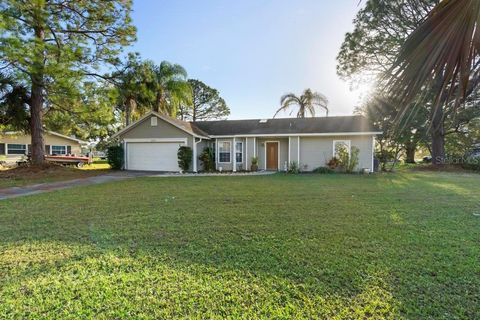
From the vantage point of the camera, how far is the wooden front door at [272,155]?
18016mm

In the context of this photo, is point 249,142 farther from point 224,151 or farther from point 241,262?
point 241,262

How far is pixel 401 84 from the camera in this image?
7.28 ft

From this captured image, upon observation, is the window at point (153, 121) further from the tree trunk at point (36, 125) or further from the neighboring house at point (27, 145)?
the neighboring house at point (27, 145)

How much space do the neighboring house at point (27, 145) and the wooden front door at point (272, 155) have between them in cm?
1893

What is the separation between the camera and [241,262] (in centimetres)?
344

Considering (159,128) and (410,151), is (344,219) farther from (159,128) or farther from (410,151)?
(410,151)

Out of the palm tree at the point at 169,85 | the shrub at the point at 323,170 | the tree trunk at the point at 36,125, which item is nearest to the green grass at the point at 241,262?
the shrub at the point at 323,170

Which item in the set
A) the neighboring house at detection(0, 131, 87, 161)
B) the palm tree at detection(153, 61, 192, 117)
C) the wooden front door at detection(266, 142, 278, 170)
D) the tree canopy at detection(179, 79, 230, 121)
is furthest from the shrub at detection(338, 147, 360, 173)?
the tree canopy at detection(179, 79, 230, 121)

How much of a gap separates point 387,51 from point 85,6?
2053cm

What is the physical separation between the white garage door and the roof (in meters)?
3.15

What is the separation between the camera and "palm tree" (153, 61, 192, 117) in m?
20.8

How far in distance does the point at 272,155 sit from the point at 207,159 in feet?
14.9

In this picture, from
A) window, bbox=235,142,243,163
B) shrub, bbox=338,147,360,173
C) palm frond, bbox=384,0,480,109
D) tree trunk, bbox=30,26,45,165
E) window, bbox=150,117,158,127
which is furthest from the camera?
window, bbox=235,142,243,163

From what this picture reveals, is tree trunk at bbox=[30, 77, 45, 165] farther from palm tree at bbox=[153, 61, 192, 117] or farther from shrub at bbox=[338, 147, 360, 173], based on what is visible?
shrub at bbox=[338, 147, 360, 173]
